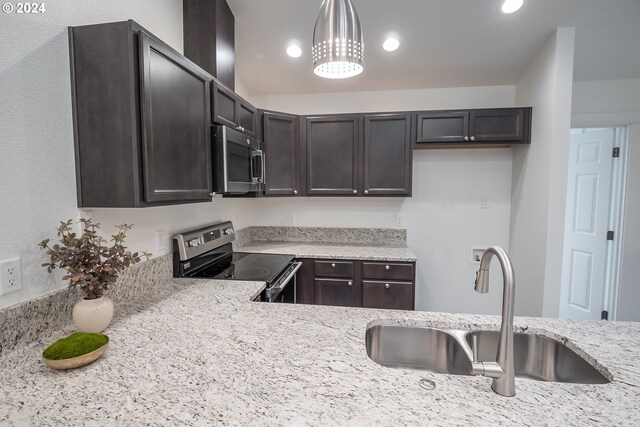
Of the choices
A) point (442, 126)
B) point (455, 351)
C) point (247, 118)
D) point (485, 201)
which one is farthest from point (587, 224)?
point (247, 118)

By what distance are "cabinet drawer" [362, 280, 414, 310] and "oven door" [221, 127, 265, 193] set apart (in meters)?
1.29

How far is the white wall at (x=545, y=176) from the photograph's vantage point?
85.1 inches

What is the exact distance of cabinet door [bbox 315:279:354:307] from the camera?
2.63 m

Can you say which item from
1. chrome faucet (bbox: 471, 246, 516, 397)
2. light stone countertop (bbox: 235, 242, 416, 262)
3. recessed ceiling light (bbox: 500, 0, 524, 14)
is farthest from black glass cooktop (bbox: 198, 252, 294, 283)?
recessed ceiling light (bbox: 500, 0, 524, 14)

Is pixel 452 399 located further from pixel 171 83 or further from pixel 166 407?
pixel 171 83

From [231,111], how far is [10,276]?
1.40 m

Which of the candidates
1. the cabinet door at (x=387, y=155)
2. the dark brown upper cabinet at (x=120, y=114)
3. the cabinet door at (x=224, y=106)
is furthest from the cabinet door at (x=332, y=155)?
the dark brown upper cabinet at (x=120, y=114)

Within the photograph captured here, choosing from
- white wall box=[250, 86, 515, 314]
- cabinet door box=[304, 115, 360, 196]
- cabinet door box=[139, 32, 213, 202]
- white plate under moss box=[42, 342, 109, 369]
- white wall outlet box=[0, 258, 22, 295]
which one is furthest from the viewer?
white wall box=[250, 86, 515, 314]

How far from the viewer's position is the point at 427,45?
2451mm

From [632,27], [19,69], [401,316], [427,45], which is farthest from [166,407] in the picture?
[632,27]

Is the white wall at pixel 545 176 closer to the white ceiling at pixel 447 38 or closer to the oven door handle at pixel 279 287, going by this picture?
the white ceiling at pixel 447 38

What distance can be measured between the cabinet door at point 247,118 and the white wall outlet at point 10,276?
1422 mm

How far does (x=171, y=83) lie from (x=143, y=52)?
194 millimetres

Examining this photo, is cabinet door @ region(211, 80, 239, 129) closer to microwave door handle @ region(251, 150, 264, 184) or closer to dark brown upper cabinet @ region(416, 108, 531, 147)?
microwave door handle @ region(251, 150, 264, 184)
